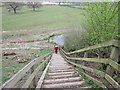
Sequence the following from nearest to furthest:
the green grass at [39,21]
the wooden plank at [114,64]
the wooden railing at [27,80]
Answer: the wooden railing at [27,80], the wooden plank at [114,64], the green grass at [39,21]

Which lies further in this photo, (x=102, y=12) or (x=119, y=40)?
(x=102, y=12)

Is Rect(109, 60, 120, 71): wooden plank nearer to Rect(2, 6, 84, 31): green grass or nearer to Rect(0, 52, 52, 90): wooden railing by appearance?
Rect(0, 52, 52, 90): wooden railing

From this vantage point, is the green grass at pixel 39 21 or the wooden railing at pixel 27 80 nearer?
the wooden railing at pixel 27 80

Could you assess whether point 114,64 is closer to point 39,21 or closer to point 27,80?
point 27,80

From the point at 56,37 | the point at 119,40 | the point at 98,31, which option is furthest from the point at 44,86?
the point at 56,37

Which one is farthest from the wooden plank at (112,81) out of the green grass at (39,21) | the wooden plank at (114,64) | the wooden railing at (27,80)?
the green grass at (39,21)

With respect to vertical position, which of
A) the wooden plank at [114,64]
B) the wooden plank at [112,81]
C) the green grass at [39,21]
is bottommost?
the wooden plank at [112,81]

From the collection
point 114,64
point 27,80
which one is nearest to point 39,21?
point 27,80

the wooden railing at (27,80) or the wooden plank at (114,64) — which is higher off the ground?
the wooden plank at (114,64)

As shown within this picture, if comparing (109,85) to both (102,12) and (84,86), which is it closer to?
(84,86)

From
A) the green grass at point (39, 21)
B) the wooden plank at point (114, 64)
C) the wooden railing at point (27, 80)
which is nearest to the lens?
the wooden railing at point (27, 80)

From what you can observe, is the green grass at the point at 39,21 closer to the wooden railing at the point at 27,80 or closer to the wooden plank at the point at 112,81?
the wooden railing at the point at 27,80

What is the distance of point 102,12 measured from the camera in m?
9.41

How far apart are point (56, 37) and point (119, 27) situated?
3421 cm
